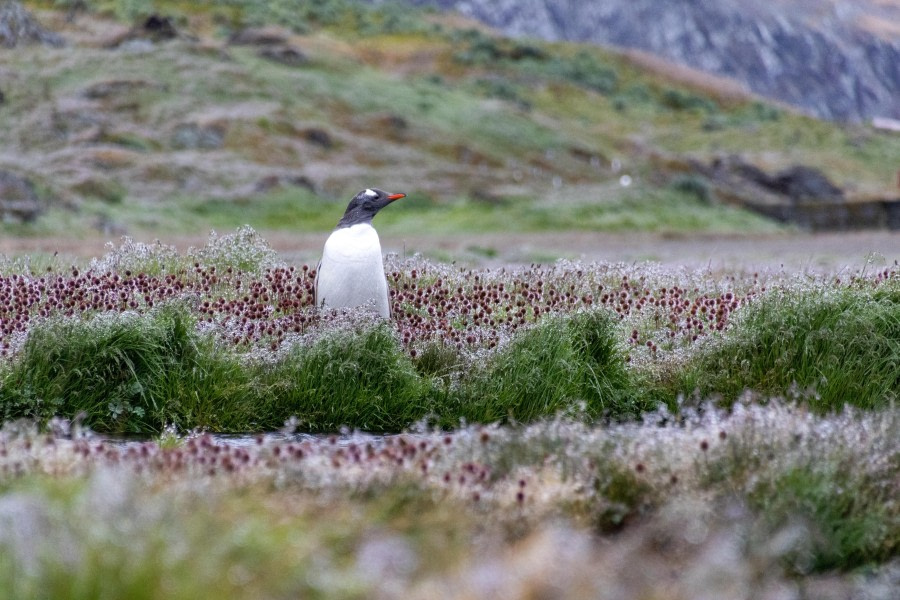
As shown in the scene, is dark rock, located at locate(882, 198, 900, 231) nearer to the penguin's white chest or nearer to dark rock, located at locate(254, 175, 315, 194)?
dark rock, located at locate(254, 175, 315, 194)

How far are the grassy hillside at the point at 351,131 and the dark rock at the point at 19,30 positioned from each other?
1683 mm

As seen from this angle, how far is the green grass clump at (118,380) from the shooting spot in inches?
337

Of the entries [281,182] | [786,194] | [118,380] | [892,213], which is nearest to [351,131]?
[281,182]

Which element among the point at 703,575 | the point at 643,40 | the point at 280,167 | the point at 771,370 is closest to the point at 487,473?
the point at 703,575

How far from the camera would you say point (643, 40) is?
136 meters

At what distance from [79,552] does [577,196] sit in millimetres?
42110

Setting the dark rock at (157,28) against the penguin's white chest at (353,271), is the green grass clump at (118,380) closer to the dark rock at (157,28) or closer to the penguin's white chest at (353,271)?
the penguin's white chest at (353,271)

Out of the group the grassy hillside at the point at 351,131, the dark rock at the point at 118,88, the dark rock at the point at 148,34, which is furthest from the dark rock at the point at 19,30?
the dark rock at the point at 118,88

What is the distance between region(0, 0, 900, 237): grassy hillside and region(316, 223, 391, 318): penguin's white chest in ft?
69.6

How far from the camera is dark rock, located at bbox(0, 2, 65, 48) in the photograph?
218ft

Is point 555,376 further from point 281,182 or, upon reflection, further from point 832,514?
point 281,182

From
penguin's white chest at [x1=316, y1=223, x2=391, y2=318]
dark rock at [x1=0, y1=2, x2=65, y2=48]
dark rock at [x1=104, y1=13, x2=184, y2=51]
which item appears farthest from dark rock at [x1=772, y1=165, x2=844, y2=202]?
penguin's white chest at [x1=316, y1=223, x2=391, y2=318]

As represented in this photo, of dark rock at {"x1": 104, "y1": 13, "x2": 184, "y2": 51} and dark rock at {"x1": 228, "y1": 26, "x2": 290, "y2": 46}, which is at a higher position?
dark rock at {"x1": 104, "y1": 13, "x2": 184, "y2": 51}

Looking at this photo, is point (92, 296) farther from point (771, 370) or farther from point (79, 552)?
point (79, 552)
